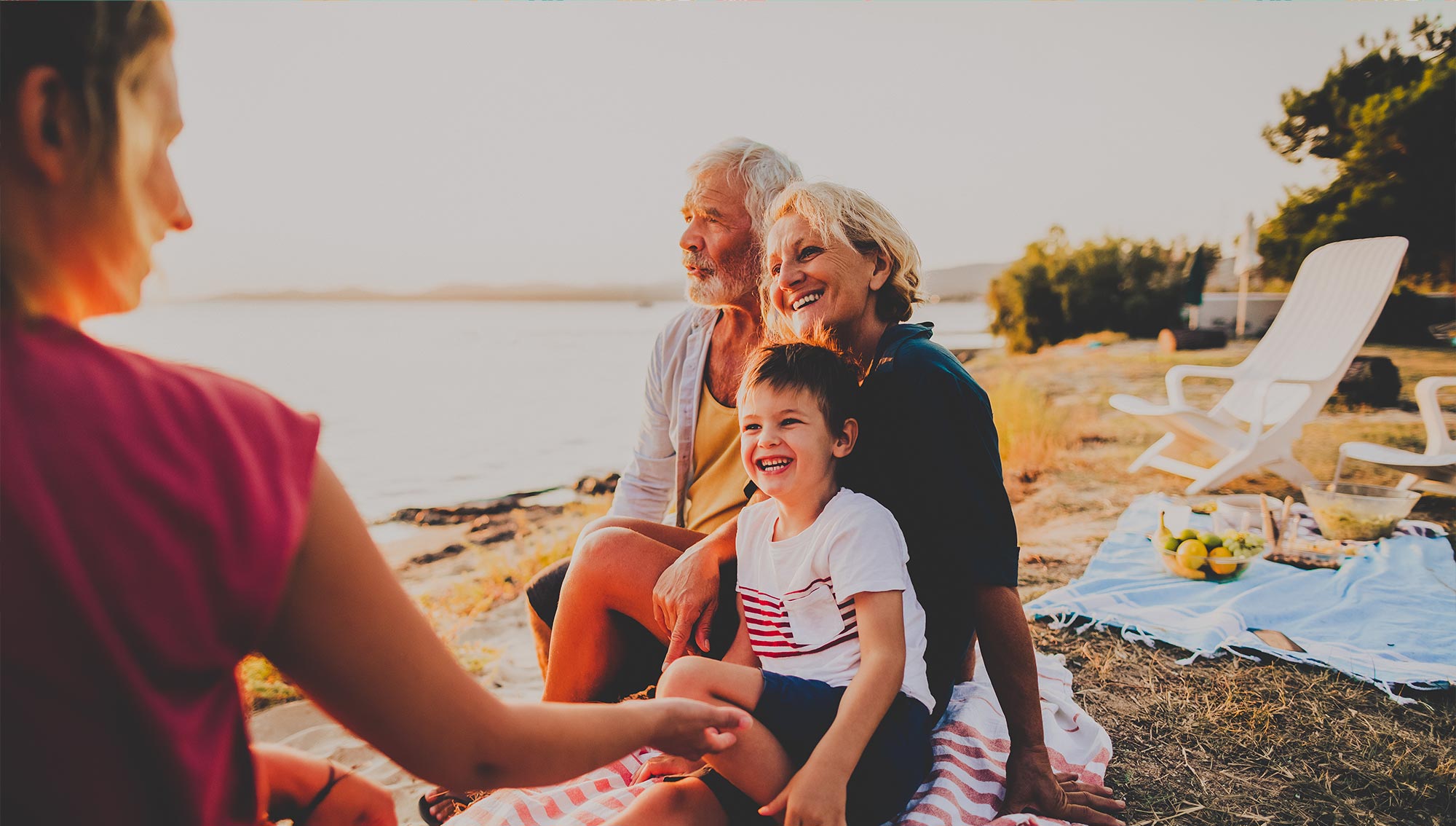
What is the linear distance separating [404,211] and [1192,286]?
37.9 m

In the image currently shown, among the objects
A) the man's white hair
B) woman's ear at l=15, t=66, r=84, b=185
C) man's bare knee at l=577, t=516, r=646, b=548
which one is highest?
the man's white hair

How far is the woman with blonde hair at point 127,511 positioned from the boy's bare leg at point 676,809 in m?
0.97

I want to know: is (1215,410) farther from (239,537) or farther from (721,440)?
(239,537)

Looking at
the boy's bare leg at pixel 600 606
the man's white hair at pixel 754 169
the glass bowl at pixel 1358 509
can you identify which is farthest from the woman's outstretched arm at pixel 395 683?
the glass bowl at pixel 1358 509

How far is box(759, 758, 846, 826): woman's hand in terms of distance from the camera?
1654 millimetres

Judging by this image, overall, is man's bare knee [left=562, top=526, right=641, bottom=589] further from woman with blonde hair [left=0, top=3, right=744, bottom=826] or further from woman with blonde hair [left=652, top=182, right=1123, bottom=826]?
woman with blonde hair [left=0, top=3, right=744, bottom=826]

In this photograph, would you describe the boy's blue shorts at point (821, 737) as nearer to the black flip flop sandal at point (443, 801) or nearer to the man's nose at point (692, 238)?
the black flip flop sandal at point (443, 801)

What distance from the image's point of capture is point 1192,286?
19578 mm

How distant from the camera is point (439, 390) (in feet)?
66.4

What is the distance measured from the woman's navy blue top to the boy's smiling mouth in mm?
223

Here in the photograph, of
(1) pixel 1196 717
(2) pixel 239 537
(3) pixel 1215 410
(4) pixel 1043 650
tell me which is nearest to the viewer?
(2) pixel 239 537

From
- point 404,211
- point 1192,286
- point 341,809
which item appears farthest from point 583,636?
point 404,211

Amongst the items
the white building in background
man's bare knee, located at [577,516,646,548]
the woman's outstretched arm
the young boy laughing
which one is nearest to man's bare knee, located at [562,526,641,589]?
man's bare knee, located at [577,516,646,548]

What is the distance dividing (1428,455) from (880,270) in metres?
5.31
